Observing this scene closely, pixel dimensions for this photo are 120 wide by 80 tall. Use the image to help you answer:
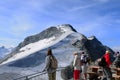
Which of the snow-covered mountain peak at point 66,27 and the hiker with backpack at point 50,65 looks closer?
the hiker with backpack at point 50,65

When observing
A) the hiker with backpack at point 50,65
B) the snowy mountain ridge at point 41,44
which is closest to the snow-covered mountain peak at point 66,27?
the snowy mountain ridge at point 41,44

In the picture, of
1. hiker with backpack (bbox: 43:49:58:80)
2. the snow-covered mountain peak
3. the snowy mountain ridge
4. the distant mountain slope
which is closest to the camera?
hiker with backpack (bbox: 43:49:58:80)

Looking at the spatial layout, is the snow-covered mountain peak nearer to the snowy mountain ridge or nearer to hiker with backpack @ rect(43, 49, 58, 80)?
the snowy mountain ridge

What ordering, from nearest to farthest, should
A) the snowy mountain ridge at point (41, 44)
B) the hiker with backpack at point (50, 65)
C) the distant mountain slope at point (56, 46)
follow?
the hiker with backpack at point (50, 65) < the distant mountain slope at point (56, 46) < the snowy mountain ridge at point (41, 44)

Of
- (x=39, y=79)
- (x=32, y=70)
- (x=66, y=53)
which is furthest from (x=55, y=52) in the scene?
(x=39, y=79)

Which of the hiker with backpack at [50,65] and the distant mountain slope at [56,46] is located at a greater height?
the distant mountain slope at [56,46]

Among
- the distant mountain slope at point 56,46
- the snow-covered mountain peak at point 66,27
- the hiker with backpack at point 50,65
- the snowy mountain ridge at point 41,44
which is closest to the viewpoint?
the hiker with backpack at point 50,65

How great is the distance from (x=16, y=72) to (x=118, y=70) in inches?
550

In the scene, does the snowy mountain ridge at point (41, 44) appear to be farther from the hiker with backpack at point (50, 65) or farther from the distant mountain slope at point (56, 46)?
the hiker with backpack at point (50, 65)

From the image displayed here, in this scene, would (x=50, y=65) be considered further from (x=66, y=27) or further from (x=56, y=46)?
(x=66, y=27)

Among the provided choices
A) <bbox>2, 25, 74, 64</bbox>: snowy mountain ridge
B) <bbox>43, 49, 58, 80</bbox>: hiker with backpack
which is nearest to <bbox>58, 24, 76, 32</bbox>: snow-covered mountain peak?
<bbox>2, 25, 74, 64</bbox>: snowy mountain ridge

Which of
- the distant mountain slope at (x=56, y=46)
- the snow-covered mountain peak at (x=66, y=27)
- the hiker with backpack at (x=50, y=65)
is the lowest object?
the hiker with backpack at (x=50, y=65)

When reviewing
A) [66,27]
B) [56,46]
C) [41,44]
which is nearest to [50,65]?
[56,46]

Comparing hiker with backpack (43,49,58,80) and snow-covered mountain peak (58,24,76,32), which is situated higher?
snow-covered mountain peak (58,24,76,32)
